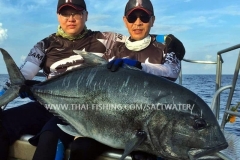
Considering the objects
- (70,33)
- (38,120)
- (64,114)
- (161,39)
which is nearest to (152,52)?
(161,39)

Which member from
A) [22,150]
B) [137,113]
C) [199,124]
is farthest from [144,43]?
[22,150]

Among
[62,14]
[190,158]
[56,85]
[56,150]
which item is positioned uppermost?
[62,14]

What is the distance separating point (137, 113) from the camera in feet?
6.86

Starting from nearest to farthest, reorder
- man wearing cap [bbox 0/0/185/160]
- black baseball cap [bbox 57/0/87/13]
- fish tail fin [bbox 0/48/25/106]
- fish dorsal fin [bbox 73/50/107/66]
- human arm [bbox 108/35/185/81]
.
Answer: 1. fish dorsal fin [bbox 73/50/107/66]
2. fish tail fin [bbox 0/48/25/106]
3. human arm [bbox 108/35/185/81]
4. man wearing cap [bbox 0/0/185/160]
5. black baseball cap [bbox 57/0/87/13]

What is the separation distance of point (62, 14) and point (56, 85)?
1023 millimetres

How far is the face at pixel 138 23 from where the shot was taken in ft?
10.1

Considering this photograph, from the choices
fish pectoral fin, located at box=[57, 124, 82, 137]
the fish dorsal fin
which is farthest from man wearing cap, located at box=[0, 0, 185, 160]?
fish pectoral fin, located at box=[57, 124, 82, 137]

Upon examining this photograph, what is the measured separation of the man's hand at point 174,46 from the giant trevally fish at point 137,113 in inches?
37.2

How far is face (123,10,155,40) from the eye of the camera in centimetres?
Answer: 309

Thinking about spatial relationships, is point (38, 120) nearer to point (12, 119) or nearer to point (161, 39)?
point (12, 119)

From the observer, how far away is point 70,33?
3.36 meters

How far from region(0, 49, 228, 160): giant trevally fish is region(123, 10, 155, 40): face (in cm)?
88

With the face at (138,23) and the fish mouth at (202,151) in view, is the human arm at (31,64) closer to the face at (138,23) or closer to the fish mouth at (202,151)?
the face at (138,23)

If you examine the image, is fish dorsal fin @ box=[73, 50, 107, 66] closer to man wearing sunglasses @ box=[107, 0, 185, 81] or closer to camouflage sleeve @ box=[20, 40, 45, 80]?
man wearing sunglasses @ box=[107, 0, 185, 81]
